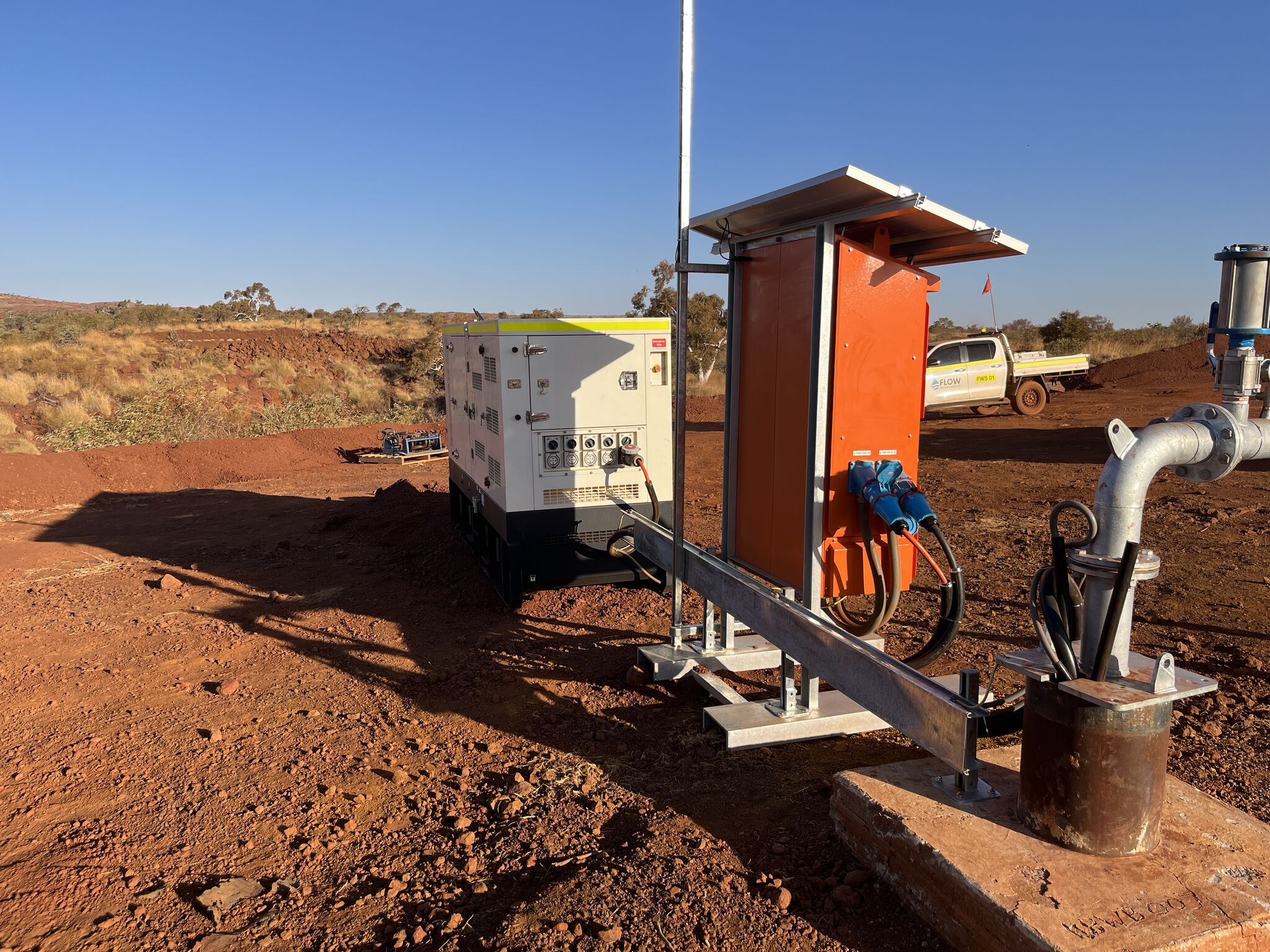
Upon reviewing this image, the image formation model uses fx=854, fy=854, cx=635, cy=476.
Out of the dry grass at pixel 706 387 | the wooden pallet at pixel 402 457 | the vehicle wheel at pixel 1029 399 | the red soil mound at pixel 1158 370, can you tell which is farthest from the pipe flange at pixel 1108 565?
the red soil mound at pixel 1158 370

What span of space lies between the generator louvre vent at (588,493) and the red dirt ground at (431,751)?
96 cm

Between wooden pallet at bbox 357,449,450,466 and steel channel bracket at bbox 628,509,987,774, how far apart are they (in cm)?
1344

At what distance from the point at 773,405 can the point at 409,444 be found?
14.2 meters

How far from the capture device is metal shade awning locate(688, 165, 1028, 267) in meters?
3.55

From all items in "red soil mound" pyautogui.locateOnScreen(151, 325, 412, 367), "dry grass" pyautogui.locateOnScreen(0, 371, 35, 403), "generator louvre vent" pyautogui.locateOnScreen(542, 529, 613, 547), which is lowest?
"generator louvre vent" pyautogui.locateOnScreen(542, 529, 613, 547)

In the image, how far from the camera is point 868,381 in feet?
13.3

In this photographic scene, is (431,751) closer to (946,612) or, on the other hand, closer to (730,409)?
(730,409)

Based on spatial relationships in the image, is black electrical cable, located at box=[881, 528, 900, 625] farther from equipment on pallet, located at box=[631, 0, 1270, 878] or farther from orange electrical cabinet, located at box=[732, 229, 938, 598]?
orange electrical cabinet, located at box=[732, 229, 938, 598]

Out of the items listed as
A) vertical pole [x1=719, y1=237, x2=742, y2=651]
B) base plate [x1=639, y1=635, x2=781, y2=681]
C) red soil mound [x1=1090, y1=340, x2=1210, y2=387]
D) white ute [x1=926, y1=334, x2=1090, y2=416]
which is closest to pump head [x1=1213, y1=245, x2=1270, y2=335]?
vertical pole [x1=719, y1=237, x2=742, y2=651]

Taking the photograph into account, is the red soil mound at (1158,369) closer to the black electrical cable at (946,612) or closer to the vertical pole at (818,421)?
the vertical pole at (818,421)

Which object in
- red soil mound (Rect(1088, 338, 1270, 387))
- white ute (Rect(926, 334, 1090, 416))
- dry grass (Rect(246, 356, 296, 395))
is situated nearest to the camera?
white ute (Rect(926, 334, 1090, 416))

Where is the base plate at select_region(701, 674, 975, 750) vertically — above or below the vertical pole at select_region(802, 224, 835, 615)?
below

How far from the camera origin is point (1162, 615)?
6.12 m

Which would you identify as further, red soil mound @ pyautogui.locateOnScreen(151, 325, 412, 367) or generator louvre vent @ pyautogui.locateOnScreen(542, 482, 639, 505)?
red soil mound @ pyautogui.locateOnScreen(151, 325, 412, 367)
